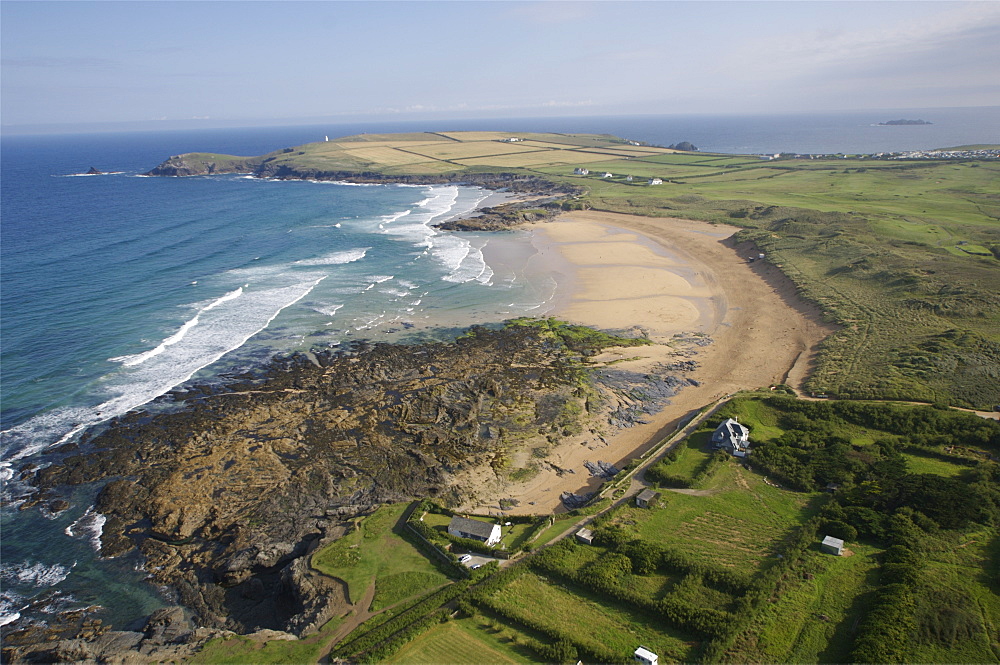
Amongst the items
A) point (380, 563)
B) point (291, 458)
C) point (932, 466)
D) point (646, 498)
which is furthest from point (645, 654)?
point (291, 458)

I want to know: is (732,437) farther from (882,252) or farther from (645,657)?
(882,252)

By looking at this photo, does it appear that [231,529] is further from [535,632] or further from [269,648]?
[535,632]

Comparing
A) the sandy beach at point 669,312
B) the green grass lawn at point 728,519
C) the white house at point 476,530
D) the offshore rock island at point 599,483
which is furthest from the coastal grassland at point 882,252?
the white house at point 476,530

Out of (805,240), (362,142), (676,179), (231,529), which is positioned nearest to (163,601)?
(231,529)

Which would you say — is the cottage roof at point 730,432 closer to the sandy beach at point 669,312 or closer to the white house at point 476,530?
the sandy beach at point 669,312

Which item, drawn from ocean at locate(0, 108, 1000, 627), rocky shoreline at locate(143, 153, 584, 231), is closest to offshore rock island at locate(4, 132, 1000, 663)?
ocean at locate(0, 108, 1000, 627)

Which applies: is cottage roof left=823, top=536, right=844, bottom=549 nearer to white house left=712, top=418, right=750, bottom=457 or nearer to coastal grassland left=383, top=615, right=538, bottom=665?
white house left=712, top=418, right=750, bottom=457
